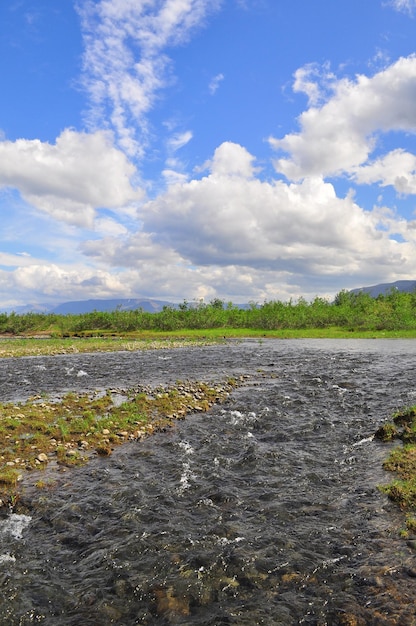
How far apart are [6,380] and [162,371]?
1308cm

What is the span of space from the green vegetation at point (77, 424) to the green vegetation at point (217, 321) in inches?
3143

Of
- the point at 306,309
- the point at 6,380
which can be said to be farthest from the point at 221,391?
the point at 306,309

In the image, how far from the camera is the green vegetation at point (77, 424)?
14367 millimetres

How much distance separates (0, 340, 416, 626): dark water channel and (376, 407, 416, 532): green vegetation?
1.24 ft

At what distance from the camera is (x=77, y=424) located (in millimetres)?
18016

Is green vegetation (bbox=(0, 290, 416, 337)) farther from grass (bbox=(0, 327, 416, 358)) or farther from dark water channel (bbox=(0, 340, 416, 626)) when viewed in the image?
dark water channel (bbox=(0, 340, 416, 626))

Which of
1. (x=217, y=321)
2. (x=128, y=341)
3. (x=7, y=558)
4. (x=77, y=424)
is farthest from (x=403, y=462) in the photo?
(x=217, y=321)

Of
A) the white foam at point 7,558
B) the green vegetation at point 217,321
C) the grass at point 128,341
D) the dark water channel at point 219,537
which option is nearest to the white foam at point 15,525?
the dark water channel at point 219,537

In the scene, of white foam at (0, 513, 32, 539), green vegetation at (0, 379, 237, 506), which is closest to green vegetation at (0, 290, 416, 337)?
green vegetation at (0, 379, 237, 506)

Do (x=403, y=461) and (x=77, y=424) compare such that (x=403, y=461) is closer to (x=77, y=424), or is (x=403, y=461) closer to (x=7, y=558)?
(x=7, y=558)

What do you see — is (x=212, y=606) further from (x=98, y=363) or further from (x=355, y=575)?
(x=98, y=363)

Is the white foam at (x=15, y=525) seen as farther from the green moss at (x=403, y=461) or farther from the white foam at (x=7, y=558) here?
the green moss at (x=403, y=461)

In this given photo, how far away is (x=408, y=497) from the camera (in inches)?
438

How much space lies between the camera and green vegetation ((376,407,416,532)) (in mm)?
10969
